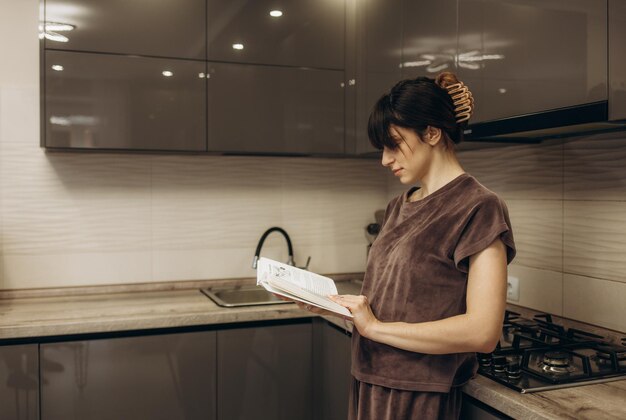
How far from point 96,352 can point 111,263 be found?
632mm

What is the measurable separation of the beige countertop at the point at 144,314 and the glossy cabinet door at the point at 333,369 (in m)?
0.07

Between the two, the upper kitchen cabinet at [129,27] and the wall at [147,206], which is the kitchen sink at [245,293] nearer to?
the wall at [147,206]

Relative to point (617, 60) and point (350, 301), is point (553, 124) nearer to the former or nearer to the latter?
point (617, 60)

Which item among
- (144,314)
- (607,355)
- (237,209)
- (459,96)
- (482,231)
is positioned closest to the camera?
(482,231)

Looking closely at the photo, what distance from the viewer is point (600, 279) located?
6.43ft

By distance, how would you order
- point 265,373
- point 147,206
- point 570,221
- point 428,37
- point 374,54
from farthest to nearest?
point 147,206, point 374,54, point 265,373, point 428,37, point 570,221

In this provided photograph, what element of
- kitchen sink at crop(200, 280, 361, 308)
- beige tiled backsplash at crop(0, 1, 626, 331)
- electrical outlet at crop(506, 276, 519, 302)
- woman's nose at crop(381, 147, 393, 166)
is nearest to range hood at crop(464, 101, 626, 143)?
beige tiled backsplash at crop(0, 1, 626, 331)

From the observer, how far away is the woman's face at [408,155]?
1.44 meters

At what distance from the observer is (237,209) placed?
9.74ft

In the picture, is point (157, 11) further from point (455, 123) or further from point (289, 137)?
point (455, 123)

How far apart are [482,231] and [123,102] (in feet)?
5.48

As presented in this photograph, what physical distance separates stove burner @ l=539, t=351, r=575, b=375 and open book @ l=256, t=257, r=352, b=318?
21.1 inches

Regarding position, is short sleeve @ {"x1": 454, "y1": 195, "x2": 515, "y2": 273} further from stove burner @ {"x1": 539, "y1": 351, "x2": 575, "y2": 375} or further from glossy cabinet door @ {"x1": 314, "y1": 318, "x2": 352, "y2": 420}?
glossy cabinet door @ {"x1": 314, "y1": 318, "x2": 352, "y2": 420}

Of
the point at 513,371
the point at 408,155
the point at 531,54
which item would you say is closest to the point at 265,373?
the point at 513,371
